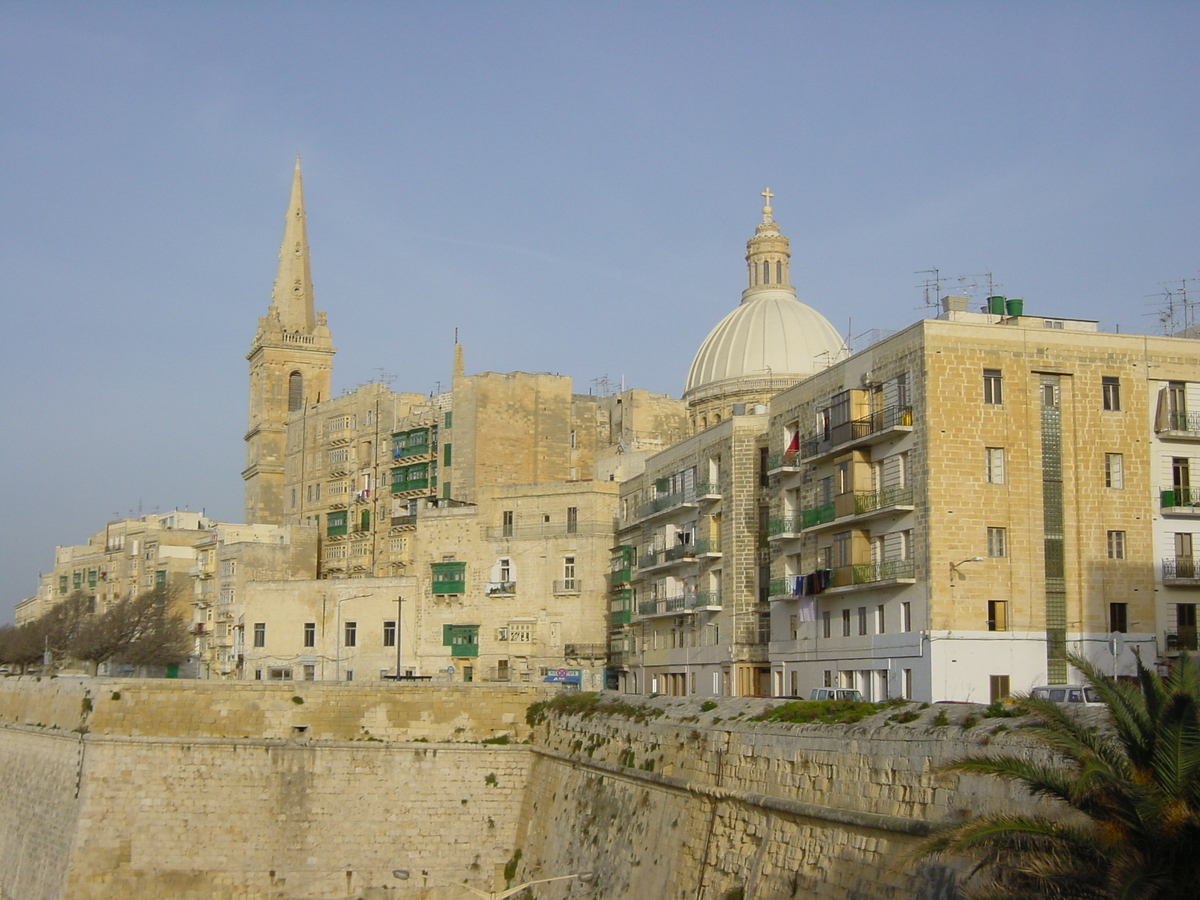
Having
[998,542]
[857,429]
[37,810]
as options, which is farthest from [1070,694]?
[37,810]

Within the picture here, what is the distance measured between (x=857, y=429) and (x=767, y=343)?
35.4 m

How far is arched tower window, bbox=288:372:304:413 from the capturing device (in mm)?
86750

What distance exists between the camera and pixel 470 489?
208 feet

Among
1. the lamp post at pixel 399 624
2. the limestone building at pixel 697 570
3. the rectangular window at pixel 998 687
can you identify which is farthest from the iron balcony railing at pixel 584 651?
the rectangular window at pixel 998 687

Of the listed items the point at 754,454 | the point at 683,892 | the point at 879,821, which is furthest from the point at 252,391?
the point at 879,821

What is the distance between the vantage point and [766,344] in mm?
70562

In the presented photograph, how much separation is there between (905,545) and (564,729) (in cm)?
930

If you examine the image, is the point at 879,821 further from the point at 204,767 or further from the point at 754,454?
the point at 754,454

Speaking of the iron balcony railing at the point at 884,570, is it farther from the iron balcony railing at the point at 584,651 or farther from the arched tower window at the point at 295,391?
the arched tower window at the point at 295,391

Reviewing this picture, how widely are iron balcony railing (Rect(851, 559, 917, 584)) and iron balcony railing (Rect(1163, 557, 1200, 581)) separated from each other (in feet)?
21.0

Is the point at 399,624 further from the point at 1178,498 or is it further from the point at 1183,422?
the point at 1183,422

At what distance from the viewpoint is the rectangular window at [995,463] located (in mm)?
33312

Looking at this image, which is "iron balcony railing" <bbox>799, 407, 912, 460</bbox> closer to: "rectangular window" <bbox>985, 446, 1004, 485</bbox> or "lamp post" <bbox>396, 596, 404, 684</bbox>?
"rectangular window" <bbox>985, 446, 1004, 485</bbox>

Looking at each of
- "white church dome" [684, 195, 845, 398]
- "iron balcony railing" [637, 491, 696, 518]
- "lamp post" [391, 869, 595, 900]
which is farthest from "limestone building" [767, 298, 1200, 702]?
"white church dome" [684, 195, 845, 398]
